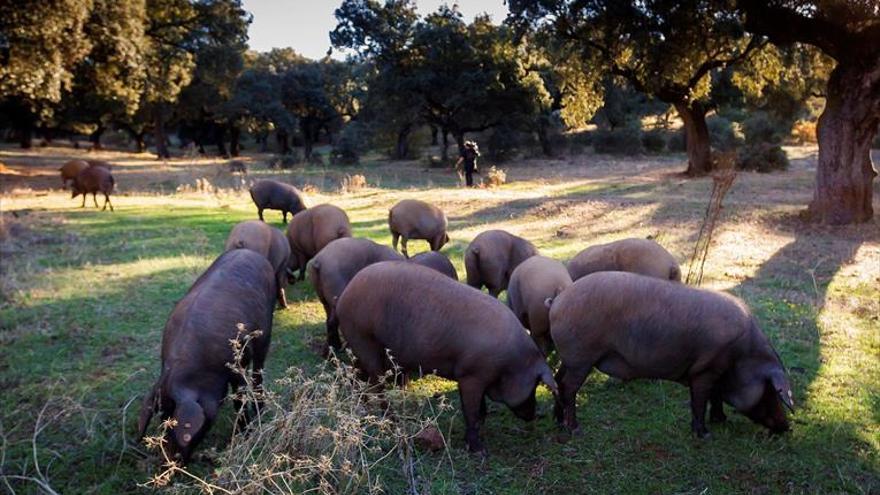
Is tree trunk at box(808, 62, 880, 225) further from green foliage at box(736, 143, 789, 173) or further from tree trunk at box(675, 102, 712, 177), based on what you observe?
green foliage at box(736, 143, 789, 173)

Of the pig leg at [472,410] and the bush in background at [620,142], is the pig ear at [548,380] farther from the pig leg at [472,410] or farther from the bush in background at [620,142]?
the bush in background at [620,142]

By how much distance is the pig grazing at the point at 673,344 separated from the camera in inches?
191

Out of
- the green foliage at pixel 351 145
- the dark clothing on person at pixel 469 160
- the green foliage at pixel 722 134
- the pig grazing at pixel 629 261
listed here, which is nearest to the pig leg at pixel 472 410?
the pig grazing at pixel 629 261

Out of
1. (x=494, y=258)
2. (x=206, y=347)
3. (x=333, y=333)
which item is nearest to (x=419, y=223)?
(x=494, y=258)

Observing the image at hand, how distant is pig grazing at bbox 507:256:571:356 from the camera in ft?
20.6

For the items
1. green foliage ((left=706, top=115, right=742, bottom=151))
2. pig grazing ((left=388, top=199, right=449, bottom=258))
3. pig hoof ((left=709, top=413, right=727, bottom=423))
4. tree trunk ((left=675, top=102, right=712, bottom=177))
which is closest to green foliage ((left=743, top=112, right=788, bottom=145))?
green foliage ((left=706, top=115, right=742, bottom=151))

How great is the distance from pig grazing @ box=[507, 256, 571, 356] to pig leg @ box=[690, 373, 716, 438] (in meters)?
1.53

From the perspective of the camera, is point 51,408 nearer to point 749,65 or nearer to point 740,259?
point 740,259

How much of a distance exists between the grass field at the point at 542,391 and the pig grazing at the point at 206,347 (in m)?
0.35

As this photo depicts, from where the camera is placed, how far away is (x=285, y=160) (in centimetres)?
3612

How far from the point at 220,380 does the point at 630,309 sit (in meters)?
3.04

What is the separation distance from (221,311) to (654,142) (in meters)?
38.0

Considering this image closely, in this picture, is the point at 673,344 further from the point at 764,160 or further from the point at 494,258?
the point at 764,160

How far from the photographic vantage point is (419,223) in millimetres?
11055
